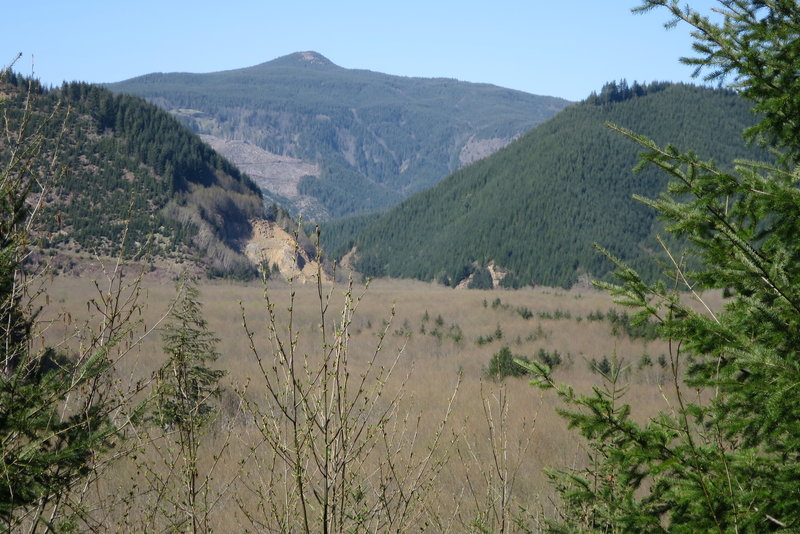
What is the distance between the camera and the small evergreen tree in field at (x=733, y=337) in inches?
105

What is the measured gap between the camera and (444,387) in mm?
16031

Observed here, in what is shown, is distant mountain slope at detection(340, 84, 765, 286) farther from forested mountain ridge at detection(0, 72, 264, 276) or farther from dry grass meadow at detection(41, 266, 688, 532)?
dry grass meadow at detection(41, 266, 688, 532)

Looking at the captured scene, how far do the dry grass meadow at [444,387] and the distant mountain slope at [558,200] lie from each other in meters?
32.7

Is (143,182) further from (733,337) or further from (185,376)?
(733,337)

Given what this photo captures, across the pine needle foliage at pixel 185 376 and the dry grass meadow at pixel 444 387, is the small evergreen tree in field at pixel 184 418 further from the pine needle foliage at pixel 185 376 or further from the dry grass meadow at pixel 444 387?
the dry grass meadow at pixel 444 387

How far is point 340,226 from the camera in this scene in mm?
129625

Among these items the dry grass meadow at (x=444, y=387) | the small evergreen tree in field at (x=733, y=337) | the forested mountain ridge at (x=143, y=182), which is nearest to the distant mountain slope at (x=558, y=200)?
the forested mountain ridge at (x=143, y=182)

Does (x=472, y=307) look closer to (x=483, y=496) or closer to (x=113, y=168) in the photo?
(x=483, y=496)

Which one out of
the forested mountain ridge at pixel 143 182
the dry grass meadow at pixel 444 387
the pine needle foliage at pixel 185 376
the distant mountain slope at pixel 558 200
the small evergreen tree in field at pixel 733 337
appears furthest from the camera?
the distant mountain slope at pixel 558 200

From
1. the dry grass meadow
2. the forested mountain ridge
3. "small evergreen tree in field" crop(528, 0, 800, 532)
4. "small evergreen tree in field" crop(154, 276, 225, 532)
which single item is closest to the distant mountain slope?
the forested mountain ridge

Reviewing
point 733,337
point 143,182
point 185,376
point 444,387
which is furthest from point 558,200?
point 733,337

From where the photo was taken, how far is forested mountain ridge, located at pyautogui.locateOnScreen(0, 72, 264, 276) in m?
46.0

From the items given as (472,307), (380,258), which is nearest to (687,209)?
(472,307)

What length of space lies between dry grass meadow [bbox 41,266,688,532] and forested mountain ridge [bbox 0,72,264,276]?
9.04m
